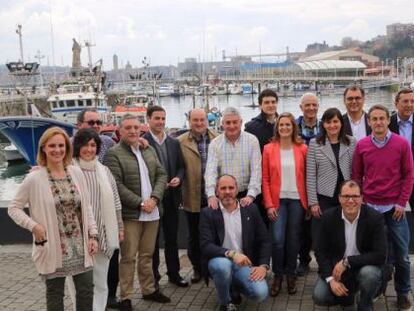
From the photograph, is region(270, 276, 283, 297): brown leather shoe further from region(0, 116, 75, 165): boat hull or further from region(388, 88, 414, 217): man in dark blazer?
region(0, 116, 75, 165): boat hull

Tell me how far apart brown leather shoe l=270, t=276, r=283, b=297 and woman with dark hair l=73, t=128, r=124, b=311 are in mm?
1542

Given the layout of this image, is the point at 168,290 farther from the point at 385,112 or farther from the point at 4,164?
the point at 4,164

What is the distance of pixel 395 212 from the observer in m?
4.59

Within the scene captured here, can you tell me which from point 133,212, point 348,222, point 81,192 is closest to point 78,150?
point 81,192

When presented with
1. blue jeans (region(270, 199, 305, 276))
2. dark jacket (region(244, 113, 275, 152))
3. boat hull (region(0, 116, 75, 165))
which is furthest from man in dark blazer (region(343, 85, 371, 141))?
boat hull (region(0, 116, 75, 165))

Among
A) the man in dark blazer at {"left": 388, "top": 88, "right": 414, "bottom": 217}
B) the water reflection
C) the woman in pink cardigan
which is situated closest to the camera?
the woman in pink cardigan

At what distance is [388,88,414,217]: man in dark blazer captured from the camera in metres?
4.93

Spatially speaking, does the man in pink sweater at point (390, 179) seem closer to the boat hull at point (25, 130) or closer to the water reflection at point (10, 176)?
the boat hull at point (25, 130)

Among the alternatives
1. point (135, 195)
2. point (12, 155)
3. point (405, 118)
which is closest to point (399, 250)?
point (405, 118)

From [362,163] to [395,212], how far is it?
49 centimetres

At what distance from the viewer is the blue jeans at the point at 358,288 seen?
425 centimetres

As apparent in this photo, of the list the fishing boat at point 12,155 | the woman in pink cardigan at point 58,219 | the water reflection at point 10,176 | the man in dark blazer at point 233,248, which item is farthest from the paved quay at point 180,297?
the fishing boat at point 12,155

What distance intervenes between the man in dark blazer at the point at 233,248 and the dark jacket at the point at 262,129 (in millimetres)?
867

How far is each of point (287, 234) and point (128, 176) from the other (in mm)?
1565
